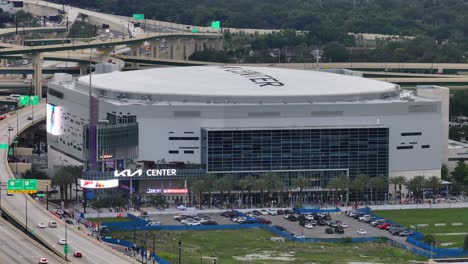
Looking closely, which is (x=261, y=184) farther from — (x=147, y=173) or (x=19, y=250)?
(x=19, y=250)

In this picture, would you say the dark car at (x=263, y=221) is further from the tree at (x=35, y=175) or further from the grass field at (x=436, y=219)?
the tree at (x=35, y=175)

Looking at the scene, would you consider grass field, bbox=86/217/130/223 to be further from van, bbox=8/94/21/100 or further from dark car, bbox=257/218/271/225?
van, bbox=8/94/21/100

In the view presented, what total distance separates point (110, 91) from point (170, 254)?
27.5 meters

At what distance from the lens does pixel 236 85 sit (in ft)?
424

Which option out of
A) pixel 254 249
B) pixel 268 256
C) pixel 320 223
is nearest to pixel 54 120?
pixel 320 223

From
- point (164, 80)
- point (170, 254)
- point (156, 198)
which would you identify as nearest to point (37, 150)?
point (164, 80)

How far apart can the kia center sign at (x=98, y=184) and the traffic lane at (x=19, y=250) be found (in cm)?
1585

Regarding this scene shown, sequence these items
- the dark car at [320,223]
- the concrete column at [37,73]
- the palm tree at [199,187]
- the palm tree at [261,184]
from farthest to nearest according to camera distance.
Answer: the concrete column at [37,73] < the palm tree at [261,184] < the palm tree at [199,187] < the dark car at [320,223]

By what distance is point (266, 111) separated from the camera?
405 feet

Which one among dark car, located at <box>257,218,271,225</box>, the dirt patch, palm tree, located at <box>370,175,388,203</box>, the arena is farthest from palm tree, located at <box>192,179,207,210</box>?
the dirt patch

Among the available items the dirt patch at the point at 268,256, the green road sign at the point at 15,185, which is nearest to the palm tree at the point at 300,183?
the dirt patch at the point at 268,256

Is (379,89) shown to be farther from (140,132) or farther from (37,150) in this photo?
(37,150)

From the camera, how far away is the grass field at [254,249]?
10219 cm

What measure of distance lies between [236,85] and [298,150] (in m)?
7.99
